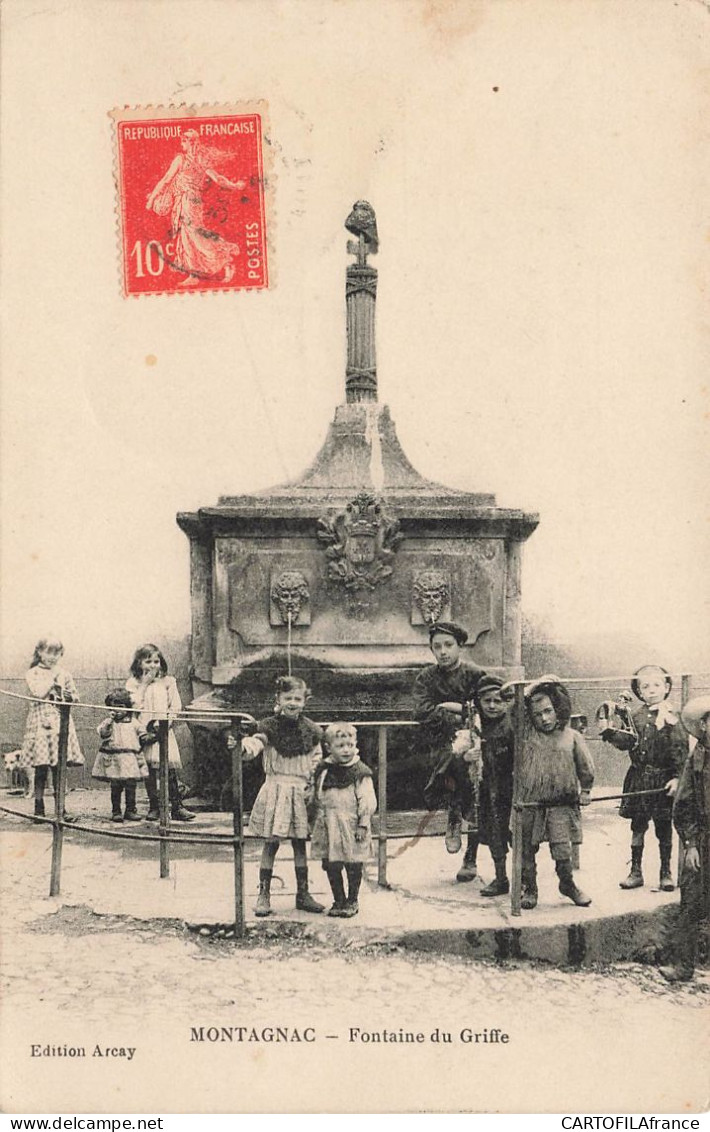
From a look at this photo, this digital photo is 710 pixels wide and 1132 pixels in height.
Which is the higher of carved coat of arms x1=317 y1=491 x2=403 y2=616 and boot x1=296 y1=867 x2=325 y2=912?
carved coat of arms x1=317 y1=491 x2=403 y2=616

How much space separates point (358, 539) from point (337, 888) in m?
2.48

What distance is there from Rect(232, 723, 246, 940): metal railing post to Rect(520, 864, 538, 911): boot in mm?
1234

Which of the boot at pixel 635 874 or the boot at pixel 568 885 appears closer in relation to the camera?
the boot at pixel 568 885

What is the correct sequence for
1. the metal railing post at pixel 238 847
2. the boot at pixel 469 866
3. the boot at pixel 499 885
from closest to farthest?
the metal railing post at pixel 238 847
the boot at pixel 499 885
the boot at pixel 469 866

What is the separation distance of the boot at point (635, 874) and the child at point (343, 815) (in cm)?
127

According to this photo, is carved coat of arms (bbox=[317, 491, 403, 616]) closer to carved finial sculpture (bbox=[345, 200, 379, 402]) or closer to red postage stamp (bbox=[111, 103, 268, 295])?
carved finial sculpture (bbox=[345, 200, 379, 402])

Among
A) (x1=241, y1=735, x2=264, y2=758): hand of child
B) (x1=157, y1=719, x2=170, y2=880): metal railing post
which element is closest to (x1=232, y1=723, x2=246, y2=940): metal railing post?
(x1=241, y1=735, x2=264, y2=758): hand of child

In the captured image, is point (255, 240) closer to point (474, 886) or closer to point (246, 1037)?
point (474, 886)

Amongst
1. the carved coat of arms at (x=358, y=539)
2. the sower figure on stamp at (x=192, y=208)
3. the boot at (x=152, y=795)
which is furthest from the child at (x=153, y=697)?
the sower figure on stamp at (x=192, y=208)

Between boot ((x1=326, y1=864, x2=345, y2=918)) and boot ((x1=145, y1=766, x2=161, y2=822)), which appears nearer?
boot ((x1=326, y1=864, x2=345, y2=918))

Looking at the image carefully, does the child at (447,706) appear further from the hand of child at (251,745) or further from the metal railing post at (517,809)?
the hand of child at (251,745)

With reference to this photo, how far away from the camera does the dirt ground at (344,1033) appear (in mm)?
4758

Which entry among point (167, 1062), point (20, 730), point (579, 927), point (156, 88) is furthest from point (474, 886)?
point (156, 88)

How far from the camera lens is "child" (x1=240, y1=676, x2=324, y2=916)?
16.6 feet
